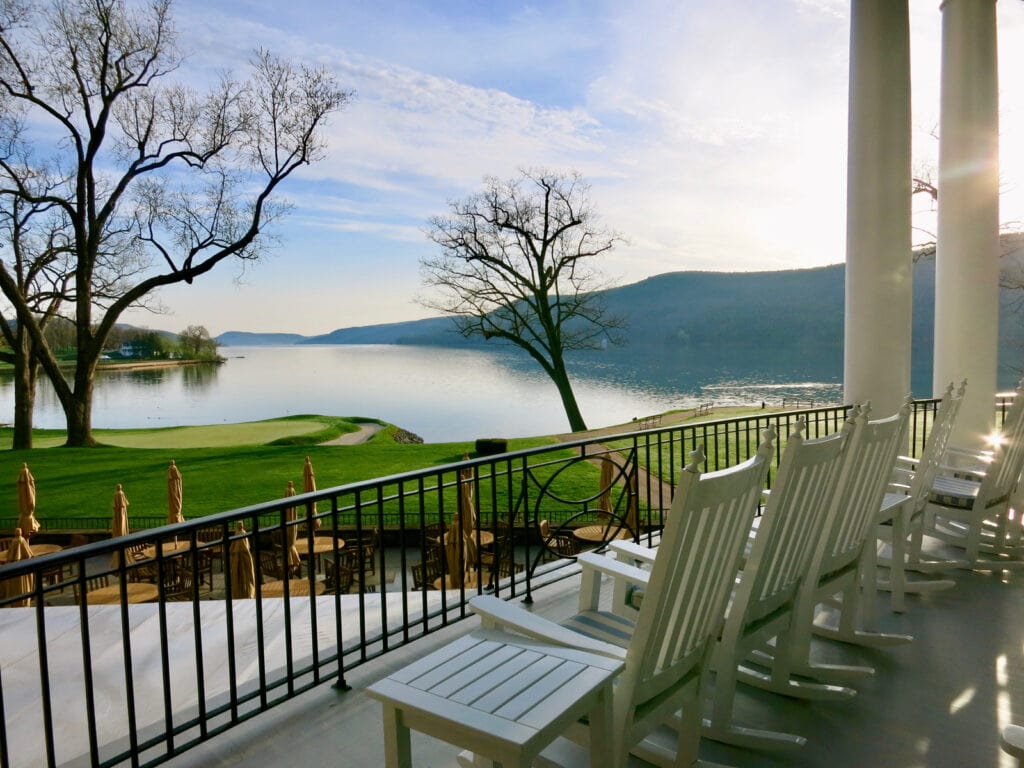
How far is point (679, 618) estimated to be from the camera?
1.73 meters

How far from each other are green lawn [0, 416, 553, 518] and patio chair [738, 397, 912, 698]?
1653 centimetres

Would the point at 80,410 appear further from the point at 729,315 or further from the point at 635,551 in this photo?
the point at 729,315

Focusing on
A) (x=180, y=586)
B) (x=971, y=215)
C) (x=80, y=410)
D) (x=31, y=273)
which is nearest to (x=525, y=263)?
(x=80, y=410)

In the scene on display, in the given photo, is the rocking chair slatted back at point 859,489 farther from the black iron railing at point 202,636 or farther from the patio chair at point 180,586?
the patio chair at point 180,586

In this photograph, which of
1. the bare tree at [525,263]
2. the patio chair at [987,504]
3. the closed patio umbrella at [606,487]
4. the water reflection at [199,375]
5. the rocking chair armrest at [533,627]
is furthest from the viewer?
the water reflection at [199,375]

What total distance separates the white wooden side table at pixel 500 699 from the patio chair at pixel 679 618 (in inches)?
3.0

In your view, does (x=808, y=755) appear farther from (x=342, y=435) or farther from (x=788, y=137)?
(x=342, y=435)

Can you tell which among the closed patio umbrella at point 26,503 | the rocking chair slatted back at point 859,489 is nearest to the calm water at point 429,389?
the closed patio umbrella at point 26,503

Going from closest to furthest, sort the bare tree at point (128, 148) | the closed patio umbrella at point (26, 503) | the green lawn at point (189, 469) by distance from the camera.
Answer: the closed patio umbrella at point (26, 503) → the green lawn at point (189, 469) → the bare tree at point (128, 148)

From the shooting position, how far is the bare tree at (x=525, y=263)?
86.6 feet

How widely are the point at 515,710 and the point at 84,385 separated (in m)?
26.5

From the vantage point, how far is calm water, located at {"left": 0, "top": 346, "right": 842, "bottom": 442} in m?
34.1

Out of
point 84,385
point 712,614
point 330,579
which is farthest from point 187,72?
point 712,614

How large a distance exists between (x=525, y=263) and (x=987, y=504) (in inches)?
953
